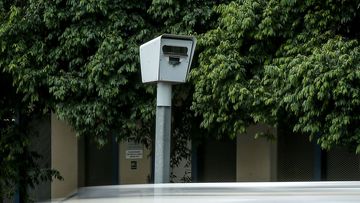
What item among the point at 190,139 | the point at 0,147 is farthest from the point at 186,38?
the point at 0,147

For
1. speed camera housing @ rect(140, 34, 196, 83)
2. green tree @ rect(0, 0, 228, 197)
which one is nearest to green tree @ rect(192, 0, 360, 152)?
green tree @ rect(0, 0, 228, 197)

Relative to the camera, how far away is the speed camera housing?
15.1ft

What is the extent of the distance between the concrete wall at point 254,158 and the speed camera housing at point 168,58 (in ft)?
20.5

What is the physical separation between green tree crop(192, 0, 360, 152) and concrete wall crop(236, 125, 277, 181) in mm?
2793

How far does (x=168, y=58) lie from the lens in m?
4.62

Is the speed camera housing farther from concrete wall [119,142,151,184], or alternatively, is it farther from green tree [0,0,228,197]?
concrete wall [119,142,151,184]

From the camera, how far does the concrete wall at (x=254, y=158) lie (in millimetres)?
10992

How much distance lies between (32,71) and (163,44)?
183 inches

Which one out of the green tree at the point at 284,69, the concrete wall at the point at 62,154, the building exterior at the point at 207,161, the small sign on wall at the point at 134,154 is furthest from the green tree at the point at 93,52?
the small sign on wall at the point at 134,154

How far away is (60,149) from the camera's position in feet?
38.8

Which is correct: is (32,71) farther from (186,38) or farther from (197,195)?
→ (197,195)

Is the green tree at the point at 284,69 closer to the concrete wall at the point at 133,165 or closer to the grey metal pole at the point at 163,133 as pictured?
the grey metal pole at the point at 163,133

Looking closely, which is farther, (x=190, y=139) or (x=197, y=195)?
(x=190, y=139)

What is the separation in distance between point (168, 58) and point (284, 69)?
121 inches
